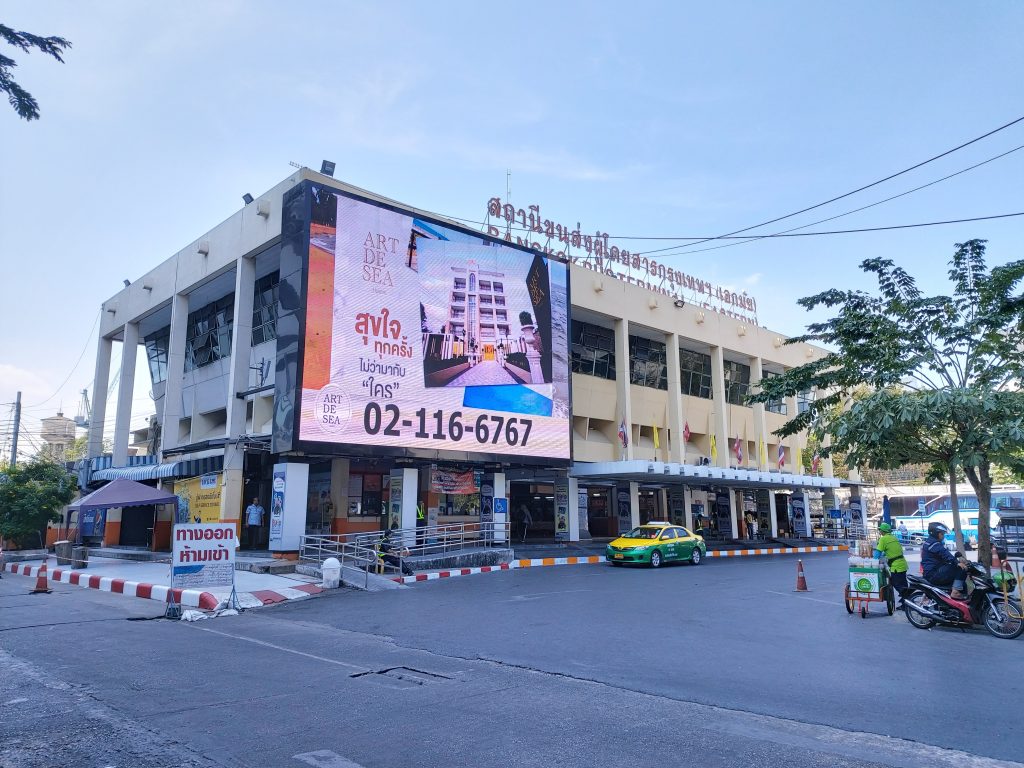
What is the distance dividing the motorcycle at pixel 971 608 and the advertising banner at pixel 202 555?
12670mm

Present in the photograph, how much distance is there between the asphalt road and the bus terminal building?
10340 mm

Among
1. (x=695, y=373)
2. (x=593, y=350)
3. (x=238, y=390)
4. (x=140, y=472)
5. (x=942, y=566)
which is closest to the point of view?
(x=942, y=566)

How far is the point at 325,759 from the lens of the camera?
16.7 ft

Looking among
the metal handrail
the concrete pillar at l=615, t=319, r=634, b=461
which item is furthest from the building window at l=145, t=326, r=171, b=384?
the concrete pillar at l=615, t=319, r=634, b=461

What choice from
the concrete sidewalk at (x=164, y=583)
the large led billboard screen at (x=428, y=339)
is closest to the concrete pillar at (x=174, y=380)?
the concrete sidewalk at (x=164, y=583)

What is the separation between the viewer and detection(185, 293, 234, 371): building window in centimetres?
3195

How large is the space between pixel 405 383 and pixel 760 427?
26.4 meters

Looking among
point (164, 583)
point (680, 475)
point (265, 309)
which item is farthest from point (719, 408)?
point (164, 583)

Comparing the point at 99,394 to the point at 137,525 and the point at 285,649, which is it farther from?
the point at 285,649

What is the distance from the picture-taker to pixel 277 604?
15.4 meters

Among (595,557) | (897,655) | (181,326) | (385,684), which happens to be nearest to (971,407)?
(897,655)

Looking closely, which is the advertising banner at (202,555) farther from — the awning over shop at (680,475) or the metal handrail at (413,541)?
the awning over shop at (680,475)

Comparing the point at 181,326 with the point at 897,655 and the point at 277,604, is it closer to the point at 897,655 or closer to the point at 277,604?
the point at 277,604

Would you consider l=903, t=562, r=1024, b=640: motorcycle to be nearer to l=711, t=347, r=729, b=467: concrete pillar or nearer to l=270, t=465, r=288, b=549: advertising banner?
l=270, t=465, r=288, b=549: advertising banner
